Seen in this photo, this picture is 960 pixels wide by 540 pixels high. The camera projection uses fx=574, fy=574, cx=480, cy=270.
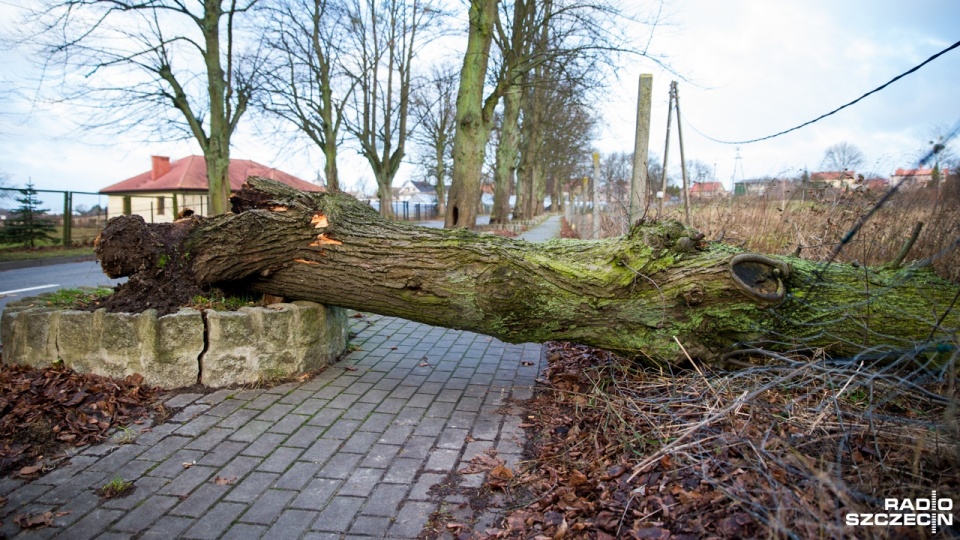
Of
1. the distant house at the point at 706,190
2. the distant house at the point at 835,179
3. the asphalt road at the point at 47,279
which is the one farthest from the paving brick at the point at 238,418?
the distant house at the point at 706,190

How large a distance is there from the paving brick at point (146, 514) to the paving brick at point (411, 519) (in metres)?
1.13

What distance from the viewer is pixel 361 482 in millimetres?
3119

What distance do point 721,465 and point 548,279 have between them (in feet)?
6.21

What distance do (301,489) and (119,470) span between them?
1064 millimetres

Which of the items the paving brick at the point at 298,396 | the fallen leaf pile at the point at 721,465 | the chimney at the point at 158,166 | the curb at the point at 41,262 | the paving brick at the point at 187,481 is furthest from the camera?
the chimney at the point at 158,166

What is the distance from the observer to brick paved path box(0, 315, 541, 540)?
272 cm

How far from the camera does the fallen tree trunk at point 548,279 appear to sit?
147 inches

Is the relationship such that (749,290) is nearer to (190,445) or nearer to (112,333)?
(190,445)

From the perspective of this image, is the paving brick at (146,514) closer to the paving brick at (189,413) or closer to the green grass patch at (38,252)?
the paving brick at (189,413)

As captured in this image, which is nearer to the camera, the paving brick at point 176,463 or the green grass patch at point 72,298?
the paving brick at point 176,463

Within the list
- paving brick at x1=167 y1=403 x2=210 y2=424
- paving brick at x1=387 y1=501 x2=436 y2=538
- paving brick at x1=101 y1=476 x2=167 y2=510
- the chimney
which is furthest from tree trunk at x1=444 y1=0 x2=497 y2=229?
the chimney

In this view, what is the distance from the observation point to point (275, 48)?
2189cm

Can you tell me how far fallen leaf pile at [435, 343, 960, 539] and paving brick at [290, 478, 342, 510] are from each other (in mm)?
620

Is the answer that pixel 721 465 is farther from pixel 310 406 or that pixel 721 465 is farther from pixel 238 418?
pixel 238 418
